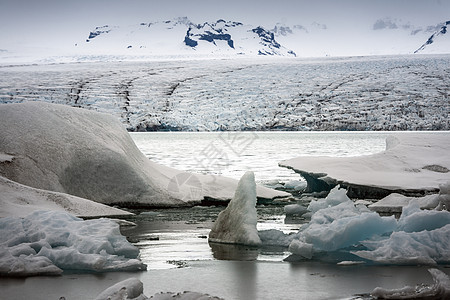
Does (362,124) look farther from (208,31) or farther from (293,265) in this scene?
(208,31)

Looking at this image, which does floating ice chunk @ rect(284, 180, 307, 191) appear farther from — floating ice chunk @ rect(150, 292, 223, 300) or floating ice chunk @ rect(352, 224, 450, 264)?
floating ice chunk @ rect(150, 292, 223, 300)

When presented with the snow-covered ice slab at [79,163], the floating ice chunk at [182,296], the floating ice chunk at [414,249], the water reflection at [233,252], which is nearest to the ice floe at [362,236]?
the floating ice chunk at [414,249]

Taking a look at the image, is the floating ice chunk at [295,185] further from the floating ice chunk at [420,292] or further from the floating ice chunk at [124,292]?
the floating ice chunk at [124,292]

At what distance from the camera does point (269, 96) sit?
31531mm

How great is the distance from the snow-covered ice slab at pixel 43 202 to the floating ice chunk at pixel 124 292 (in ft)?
9.81

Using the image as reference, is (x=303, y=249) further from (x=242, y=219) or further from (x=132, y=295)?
(x=132, y=295)

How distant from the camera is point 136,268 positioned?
408cm

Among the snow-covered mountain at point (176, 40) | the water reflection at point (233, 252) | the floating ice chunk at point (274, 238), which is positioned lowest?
the water reflection at point (233, 252)

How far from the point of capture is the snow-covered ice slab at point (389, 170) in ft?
28.1

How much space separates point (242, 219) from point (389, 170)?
16.2ft

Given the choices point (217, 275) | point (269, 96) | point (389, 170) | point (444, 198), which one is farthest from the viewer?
point (269, 96)

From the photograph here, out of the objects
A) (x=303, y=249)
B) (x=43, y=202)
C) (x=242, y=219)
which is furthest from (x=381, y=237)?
(x=43, y=202)

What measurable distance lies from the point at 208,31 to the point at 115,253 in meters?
140

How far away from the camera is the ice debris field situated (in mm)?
29328
